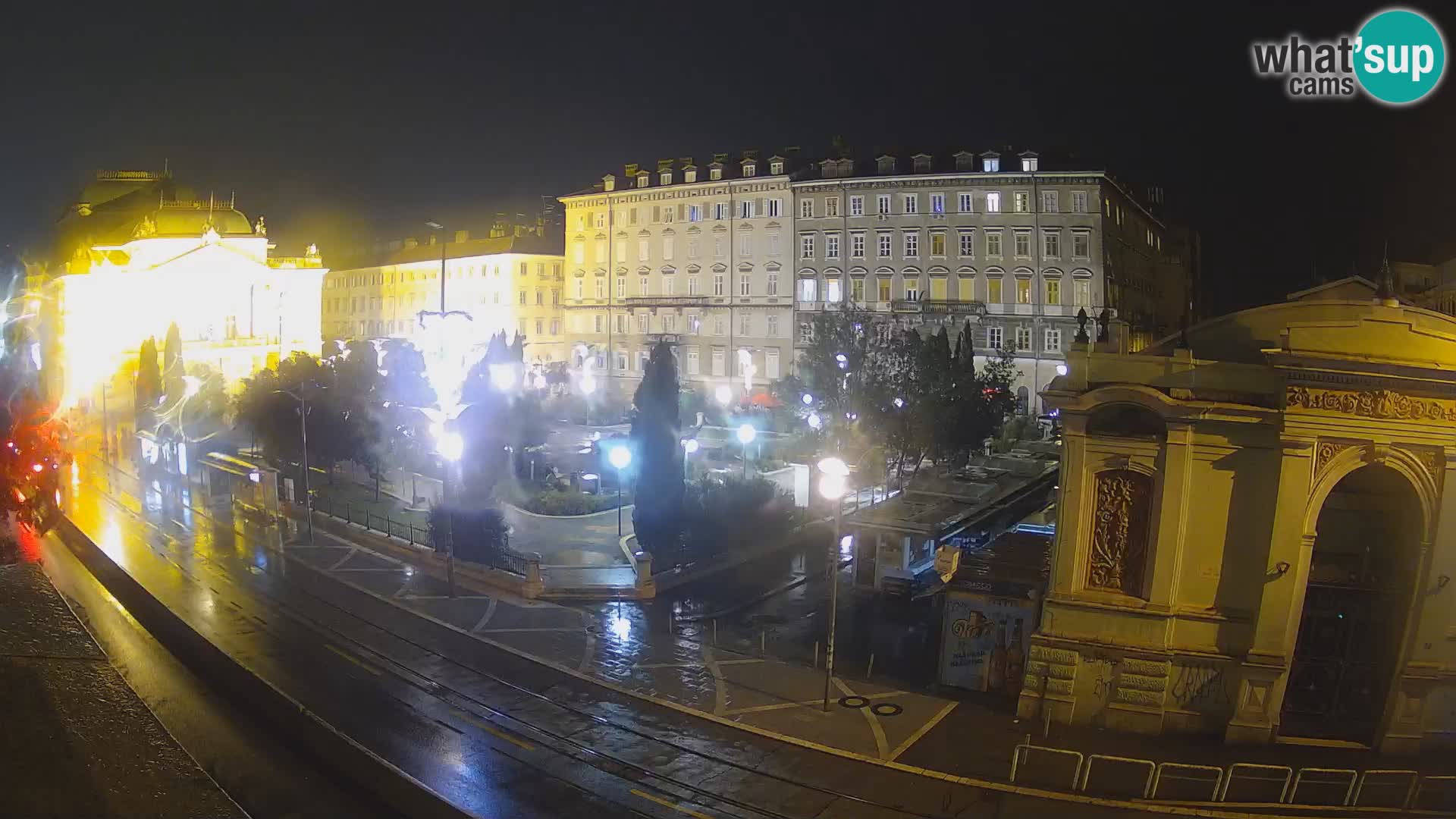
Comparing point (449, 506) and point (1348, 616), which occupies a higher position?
point (1348, 616)

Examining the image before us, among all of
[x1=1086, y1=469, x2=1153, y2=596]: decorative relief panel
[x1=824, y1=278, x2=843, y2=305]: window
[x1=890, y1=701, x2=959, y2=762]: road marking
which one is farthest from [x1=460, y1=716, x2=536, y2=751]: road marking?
[x1=824, y1=278, x2=843, y2=305]: window

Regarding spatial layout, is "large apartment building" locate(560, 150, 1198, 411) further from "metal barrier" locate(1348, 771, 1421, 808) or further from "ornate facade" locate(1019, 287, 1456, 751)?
"metal barrier" locate(1348, 771, 1421, 808)

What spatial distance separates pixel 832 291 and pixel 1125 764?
4670cm

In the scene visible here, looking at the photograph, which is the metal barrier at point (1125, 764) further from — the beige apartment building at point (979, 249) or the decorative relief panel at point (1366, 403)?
the beige apartment building at point (979, 249)

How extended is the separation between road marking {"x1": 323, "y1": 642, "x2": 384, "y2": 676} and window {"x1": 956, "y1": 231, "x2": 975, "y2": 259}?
43.4 meters

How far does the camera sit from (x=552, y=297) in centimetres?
7481

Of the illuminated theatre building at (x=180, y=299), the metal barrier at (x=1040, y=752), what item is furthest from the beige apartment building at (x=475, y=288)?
the metal barrier at (x=1040, y=752)

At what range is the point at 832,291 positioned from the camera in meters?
59.7

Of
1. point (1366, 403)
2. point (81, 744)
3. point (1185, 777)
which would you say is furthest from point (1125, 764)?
point (81, 744)

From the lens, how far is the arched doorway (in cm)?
1591

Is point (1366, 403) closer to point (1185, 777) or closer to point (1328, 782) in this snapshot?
point (1328, 782)

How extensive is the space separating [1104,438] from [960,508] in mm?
11155

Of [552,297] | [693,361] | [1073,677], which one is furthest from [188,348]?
[1073,677]

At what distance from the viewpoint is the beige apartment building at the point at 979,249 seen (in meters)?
52.7
